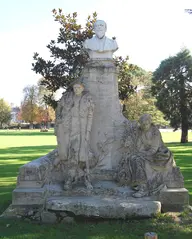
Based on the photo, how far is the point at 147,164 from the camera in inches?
316

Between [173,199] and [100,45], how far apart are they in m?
4.02

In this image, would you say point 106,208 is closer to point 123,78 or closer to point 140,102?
point 123,78

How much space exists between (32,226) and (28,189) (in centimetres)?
108

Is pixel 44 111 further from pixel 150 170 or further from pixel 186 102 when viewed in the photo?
pixel 150 170

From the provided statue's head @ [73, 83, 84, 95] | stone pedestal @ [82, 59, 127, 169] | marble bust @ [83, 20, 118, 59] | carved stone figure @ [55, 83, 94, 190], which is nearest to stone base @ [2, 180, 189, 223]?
carved stone figure @ [55, 83, 94, 190]

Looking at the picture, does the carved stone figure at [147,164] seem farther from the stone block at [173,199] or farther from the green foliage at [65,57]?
the green foliage at [65,57]

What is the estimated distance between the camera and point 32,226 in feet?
22.7

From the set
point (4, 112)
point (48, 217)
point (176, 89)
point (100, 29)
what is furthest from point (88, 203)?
point (4, 112)

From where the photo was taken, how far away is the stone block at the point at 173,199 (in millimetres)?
7793

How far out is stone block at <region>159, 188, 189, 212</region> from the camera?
7793 millimetres

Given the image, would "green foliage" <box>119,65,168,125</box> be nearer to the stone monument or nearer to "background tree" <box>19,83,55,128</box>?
the stone monument

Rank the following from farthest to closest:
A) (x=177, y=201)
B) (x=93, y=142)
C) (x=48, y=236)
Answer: (x=93, y=142)
(x=177, y=201)
(x=48, y=236)

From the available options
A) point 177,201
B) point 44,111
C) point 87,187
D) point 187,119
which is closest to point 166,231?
point 177,201

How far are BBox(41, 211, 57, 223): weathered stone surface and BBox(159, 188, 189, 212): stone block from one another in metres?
2.31
